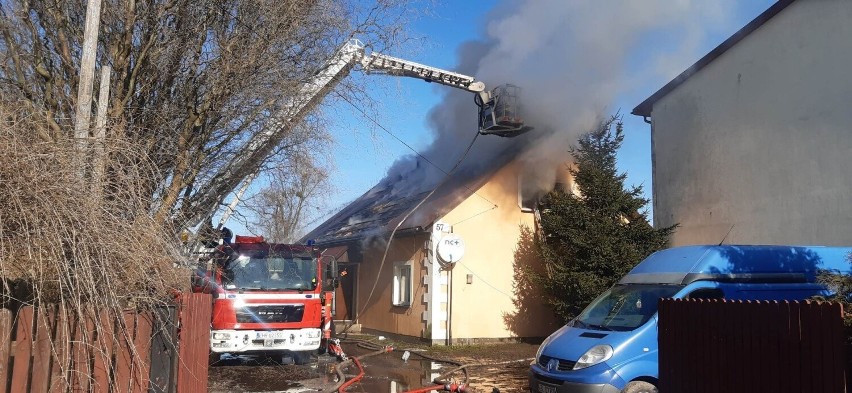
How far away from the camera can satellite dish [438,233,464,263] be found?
14.9 meters

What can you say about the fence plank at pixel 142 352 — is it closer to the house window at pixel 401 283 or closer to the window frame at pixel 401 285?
the window frame at pixel 401 285

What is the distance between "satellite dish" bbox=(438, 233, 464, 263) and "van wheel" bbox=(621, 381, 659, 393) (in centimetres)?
765

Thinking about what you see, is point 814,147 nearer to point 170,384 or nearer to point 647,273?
point 647,273

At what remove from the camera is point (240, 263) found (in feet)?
39.1

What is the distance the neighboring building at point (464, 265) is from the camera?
15.2 meters

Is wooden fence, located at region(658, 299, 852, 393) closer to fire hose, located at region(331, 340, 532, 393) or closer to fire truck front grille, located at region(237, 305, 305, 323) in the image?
fire hose, located at region(331, 340, 532, 393)

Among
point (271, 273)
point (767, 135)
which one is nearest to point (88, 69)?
point (271, 273)

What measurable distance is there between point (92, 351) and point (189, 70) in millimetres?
4602

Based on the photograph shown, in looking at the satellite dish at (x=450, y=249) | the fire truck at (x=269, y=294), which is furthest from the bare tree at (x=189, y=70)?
the satellite dish at (x=450, y=249)

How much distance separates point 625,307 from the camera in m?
8.62

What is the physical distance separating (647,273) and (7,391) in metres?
7.30

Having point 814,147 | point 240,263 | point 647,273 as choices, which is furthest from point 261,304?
point 814,147

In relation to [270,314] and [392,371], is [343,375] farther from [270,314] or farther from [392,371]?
[270,314]

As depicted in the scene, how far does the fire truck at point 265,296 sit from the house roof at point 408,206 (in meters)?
3.58
